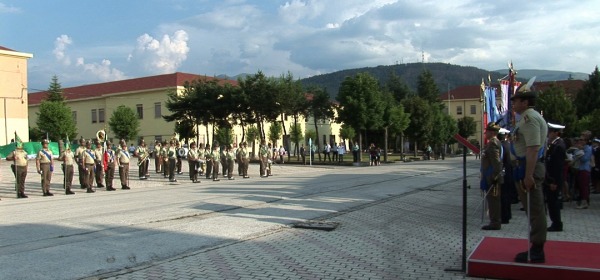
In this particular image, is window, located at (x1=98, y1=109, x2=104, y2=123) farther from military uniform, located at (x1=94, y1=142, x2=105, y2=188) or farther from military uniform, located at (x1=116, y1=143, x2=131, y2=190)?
military uniform, located at (x1=116, y1=143, x2=131, y2=190)

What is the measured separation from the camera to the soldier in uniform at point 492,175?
32.0 ft

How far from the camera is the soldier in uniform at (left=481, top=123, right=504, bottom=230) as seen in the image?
974 cm

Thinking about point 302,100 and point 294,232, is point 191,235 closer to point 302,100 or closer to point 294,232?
point 294,232

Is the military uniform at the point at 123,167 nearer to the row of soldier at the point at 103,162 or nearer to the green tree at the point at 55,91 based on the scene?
the row of soldier at the point at 103,162

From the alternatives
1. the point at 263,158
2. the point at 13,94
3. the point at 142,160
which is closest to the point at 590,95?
the point at 263,158

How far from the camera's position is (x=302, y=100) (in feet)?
164

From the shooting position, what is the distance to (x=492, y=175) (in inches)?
388

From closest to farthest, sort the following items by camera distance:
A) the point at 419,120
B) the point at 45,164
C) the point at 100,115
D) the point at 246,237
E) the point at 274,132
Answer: the point at 246,237, the point at 45,164, the point at 419,120, the point at 274,132, the point at 100,115

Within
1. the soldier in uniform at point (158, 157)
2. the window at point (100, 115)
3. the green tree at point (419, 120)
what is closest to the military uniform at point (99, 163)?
the soldier in uniform at point (158, 157)

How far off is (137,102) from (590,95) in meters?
53.2

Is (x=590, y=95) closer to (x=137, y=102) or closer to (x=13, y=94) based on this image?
(x=137, y=102)

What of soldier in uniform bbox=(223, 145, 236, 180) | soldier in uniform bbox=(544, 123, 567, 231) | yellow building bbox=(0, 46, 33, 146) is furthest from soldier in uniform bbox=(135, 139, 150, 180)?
yellow building bbox=(0, 46, 33, 146)

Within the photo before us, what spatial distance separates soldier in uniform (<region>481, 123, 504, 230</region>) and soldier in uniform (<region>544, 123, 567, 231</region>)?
0.84 meters

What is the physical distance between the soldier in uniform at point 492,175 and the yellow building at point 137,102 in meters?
54.0
